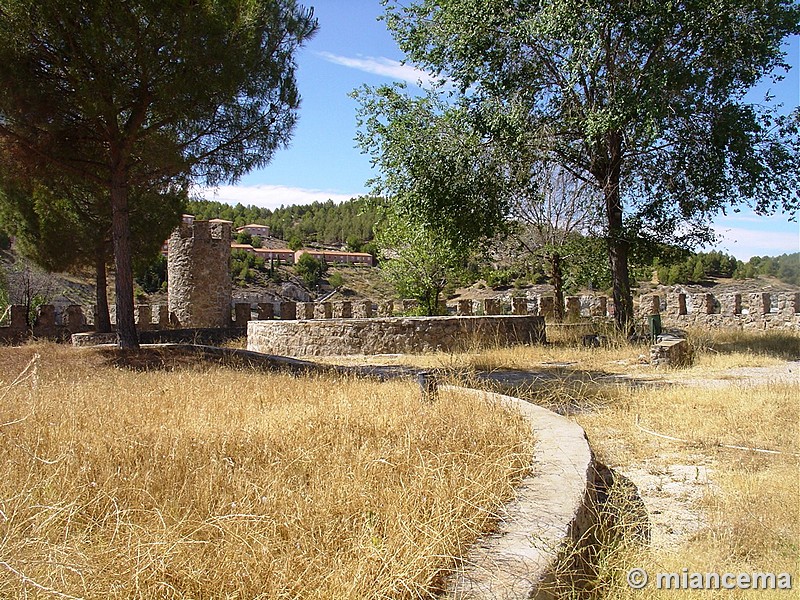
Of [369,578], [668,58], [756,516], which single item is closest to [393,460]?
[369,578]

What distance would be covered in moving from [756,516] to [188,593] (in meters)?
3.18

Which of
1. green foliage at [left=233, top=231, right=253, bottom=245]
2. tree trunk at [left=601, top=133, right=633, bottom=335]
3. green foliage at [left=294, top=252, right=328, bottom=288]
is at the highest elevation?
green foliage at [left=233, top=231, right=253, bottom=245]

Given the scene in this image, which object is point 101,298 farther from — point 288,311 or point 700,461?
point 700,461

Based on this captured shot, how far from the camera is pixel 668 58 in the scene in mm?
13094

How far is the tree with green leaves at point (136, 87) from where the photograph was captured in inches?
425

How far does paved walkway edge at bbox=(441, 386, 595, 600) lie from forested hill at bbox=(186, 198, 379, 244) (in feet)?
296

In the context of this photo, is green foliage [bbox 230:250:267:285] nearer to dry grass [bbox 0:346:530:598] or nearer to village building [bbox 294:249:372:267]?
village building [bbox 294:249:372:267]

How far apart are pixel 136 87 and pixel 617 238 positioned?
10.3 m

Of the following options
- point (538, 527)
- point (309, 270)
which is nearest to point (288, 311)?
point (538, 527)

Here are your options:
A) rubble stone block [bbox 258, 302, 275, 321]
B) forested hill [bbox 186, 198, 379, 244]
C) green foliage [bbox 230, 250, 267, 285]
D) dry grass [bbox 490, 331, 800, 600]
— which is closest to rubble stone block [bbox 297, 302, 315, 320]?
rubble stone block [bbox 258, 302, 275, 321]

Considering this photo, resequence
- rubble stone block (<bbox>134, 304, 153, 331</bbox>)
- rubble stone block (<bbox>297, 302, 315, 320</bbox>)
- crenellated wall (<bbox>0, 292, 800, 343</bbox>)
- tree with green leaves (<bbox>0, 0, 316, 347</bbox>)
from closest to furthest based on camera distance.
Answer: tree with green leaves (<bbox>0, 0, 316, 347</bbox>) < crenellated wall (<bbox>0, 292, 800, 343</bbox>) < rubble stone block (<bbox>134, 304, 153, 331</bbox>) < rubble stone block (<bbox>297, 302, 315, 320</bbox>)

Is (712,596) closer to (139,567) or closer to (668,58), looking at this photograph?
(139,567)

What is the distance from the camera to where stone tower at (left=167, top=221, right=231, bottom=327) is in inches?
988

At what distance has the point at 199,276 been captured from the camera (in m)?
25.1
